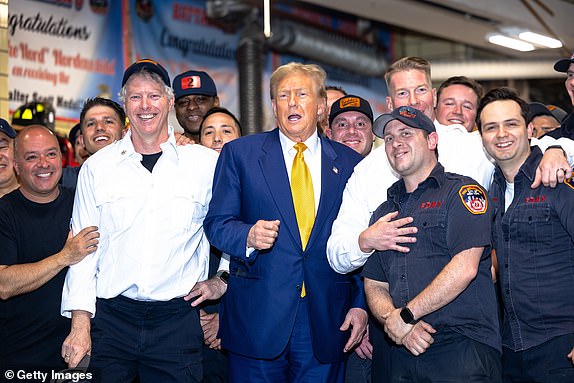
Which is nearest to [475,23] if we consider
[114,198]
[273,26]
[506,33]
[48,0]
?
[506,33]

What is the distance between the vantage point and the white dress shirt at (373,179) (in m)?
3.37

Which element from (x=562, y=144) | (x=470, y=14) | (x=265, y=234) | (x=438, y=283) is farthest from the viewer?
(x=470, y=14)

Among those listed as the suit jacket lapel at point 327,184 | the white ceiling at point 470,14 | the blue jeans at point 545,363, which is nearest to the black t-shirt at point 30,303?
the suit jacket lapel at point 327,184

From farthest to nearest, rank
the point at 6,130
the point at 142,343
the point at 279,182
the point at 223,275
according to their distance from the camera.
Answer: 1. the point at 6,130
2. the point at 223,275
3. the point at 279,182
4. the point at 142,343

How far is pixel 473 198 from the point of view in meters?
3.13

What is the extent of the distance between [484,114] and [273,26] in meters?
7.01

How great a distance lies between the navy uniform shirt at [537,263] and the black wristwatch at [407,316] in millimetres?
563

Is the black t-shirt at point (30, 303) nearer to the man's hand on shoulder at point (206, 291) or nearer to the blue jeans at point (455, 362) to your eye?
the man's hand on shoulder at point (206, 291)

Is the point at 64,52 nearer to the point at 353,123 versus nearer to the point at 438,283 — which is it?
the point at 353,123

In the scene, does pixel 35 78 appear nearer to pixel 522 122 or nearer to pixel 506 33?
pixel 522 122

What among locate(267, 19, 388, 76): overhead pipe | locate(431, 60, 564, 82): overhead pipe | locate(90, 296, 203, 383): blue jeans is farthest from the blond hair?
locate(431, 60, 564, 82): overhead pipe

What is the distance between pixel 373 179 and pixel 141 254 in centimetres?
119

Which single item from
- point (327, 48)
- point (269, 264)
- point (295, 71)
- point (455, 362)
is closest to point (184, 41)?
point (327, 48)

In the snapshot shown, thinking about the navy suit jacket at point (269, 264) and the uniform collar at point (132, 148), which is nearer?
the navy suit jacket at point (269, 264)
